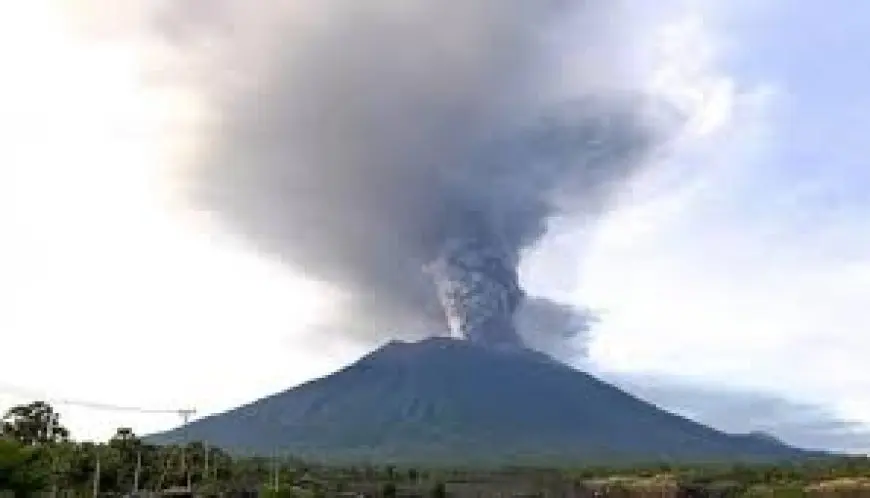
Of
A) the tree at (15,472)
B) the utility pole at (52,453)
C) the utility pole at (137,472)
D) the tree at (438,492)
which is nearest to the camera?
the tree at (15,472)

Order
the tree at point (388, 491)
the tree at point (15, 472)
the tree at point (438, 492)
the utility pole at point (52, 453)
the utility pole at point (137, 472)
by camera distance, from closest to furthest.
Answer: the tree at point (15, 472) < the utility pole at point (52, 453) < the utility pole at point (137, 472) < the tree at point (388, 491) < the tree at point (438, 492)

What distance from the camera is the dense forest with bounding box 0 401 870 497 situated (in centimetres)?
5081

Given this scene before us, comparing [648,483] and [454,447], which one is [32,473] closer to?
[648,483]

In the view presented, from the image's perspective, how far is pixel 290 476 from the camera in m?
79.5

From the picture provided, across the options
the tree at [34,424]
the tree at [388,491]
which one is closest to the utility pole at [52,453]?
the tree at [34,424]

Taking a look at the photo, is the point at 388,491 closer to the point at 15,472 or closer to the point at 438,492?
the point at 438,492

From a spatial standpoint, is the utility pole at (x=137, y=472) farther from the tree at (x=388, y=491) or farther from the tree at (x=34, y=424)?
the tree at (x=388, y=491)

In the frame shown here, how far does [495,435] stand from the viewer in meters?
193

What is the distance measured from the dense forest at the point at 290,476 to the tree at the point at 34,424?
5 centimetres

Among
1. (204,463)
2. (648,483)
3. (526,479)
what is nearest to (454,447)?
(526,479)

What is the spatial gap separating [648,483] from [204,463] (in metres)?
54.8

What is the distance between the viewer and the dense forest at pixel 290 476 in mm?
50812

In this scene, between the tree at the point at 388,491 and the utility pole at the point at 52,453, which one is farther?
the tree at the point at 388,491

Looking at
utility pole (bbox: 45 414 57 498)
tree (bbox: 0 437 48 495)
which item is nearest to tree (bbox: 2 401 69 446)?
utility pole (bbox: 45 414 57 498)
